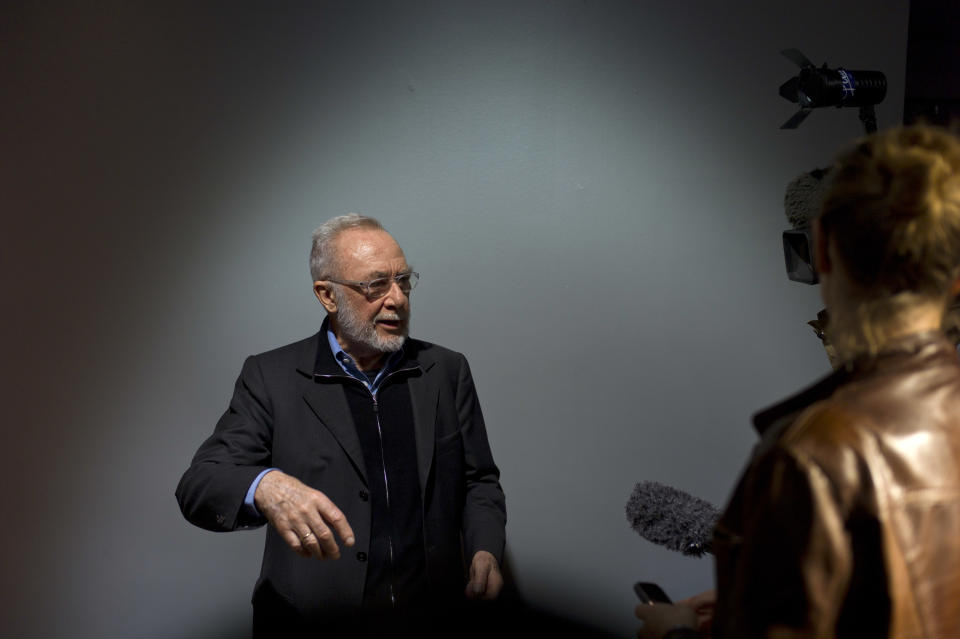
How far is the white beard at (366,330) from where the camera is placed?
184 cm

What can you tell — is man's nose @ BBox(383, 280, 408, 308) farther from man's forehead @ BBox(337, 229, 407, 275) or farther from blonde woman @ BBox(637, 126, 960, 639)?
blonde woman @ BBox(637, 126, 960, 639)

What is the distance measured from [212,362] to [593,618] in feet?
4.54

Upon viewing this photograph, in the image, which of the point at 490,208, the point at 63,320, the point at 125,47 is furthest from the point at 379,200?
the point at 63,320

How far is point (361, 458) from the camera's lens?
175 cm

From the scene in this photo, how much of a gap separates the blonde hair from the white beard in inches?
46.3

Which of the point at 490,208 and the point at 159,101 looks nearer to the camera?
the point at 159,101

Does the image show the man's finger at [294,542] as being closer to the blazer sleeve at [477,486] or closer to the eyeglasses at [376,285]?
the blazer sleeve at [477,486]

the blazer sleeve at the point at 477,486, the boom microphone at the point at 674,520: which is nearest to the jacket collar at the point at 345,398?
the blazer sleeve at the point at 477,486

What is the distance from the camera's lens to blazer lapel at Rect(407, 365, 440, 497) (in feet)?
5.93

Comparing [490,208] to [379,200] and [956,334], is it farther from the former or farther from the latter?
[956,334]

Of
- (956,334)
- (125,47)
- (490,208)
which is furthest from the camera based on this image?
(490,208)

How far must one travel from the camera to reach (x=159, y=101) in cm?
217

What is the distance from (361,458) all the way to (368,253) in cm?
47

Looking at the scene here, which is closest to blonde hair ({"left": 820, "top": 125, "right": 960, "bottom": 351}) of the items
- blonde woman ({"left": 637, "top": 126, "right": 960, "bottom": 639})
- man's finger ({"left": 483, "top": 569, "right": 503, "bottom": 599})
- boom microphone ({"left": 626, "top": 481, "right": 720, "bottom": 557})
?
blonde woman ({"left": 637, "top": 126, "right": 960, "bottom": 639})
